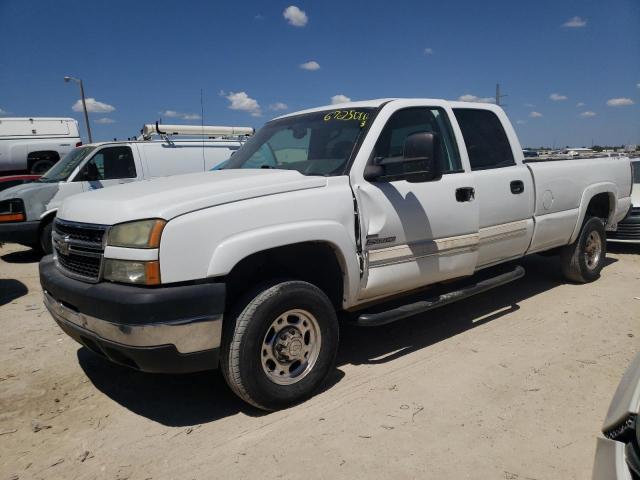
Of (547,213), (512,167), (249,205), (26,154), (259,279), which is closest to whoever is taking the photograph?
(249,205)

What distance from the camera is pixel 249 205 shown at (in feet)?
9.19

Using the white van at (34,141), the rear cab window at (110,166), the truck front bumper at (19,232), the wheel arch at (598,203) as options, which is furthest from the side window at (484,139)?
the white van at (34,141)

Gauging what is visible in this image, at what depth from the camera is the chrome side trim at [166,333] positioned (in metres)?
2.53

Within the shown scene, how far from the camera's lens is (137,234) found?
2.59 meters

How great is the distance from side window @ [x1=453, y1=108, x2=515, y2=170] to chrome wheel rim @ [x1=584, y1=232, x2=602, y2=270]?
6.21ft

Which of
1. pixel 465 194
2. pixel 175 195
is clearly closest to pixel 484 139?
pixel 465 194

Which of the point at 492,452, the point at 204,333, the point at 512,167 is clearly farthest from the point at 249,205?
the point at 512,167

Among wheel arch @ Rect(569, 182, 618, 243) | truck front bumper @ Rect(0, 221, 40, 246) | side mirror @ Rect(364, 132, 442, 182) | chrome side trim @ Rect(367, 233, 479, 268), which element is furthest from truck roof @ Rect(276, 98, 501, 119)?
truck front bumper @ Rect(0, 221, 40, 246)

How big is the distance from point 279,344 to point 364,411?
674mm

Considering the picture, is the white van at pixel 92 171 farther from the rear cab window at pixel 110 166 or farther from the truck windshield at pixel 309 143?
the truck windshield at pixel 309 143

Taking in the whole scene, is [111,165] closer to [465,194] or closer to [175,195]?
[175,195]

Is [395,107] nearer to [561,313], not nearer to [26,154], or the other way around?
[561,313]

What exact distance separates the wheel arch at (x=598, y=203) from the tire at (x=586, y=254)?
138 millimetres

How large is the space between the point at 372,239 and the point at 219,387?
152 cm
